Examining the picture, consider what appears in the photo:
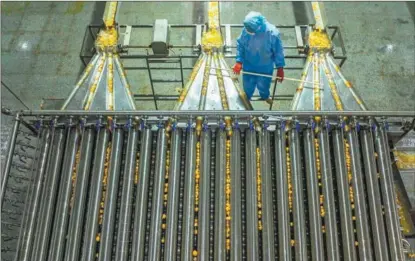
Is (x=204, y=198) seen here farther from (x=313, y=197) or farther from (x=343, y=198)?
(x=343, y=198)

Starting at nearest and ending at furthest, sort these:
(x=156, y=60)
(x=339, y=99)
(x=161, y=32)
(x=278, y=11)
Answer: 1. (x=339, y=99)
2. (x=161, y=32)
3. (x=156, y=60)
4. (x=278, y=11)

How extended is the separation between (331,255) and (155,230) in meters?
1.65

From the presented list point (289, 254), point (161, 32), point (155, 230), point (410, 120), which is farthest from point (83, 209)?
point (410, 120)

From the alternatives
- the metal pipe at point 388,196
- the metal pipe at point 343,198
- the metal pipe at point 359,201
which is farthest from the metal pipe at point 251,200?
the metal pipe at point 388,196

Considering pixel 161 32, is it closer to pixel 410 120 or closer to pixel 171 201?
pixel 171 201

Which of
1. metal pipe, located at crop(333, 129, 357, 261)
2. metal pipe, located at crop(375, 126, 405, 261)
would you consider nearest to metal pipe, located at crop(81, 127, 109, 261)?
metal pipe, located at crop(333, 129, 357, 261)

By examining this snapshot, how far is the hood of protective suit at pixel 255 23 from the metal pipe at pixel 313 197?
146cm

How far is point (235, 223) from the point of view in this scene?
13.4ft

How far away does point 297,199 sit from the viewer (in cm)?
422

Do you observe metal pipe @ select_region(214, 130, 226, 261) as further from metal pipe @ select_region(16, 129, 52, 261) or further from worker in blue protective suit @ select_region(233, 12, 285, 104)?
metal pipe @ select_region(16, 129, 52, 261)

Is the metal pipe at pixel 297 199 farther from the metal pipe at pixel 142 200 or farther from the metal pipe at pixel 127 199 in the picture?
the metal pipe at pixel 127 199

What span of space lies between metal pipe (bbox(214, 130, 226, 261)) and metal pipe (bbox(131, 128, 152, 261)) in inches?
24.5

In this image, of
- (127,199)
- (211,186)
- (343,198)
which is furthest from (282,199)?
(127,199)

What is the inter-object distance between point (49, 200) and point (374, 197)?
3.22 meters
